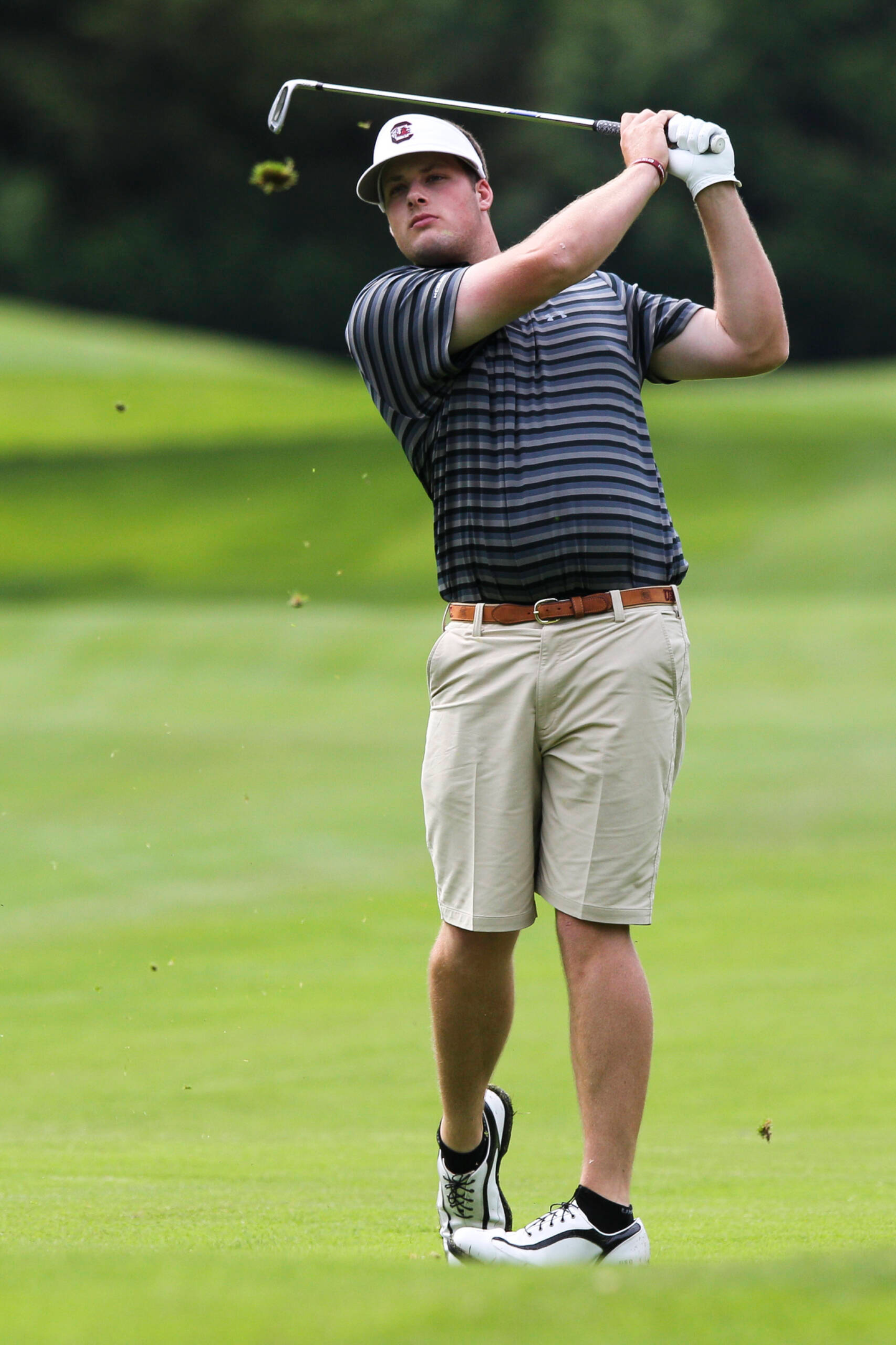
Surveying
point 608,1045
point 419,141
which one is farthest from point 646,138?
point 608,1045

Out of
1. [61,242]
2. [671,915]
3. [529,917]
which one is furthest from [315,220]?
[529,917]

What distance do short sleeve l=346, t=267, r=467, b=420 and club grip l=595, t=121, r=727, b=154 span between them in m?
0.40

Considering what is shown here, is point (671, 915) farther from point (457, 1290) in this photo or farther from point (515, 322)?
point (457, 1290)

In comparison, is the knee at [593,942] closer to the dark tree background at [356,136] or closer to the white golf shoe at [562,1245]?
the white golf shoe at [562,1245]

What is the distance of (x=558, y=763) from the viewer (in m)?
2.82

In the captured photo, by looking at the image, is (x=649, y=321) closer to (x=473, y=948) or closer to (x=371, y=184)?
(x=371, y=184)

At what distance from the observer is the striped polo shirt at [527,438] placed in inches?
109

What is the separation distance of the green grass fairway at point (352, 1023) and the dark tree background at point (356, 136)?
3184cm

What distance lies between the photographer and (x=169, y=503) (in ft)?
55.0

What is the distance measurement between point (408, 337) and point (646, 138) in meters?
0.52

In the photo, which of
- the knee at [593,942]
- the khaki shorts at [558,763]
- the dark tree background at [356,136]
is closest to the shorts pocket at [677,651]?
the khaki shorts at [558,763]

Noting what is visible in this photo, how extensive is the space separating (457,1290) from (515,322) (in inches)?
62.4

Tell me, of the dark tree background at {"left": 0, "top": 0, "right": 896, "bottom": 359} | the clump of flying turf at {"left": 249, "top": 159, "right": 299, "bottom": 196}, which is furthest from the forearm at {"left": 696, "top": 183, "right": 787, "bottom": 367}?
the dark tree background at {"left": 0, "top": 0, "right": 896, "bottom": 359}

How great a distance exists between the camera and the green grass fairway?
1781 mm
